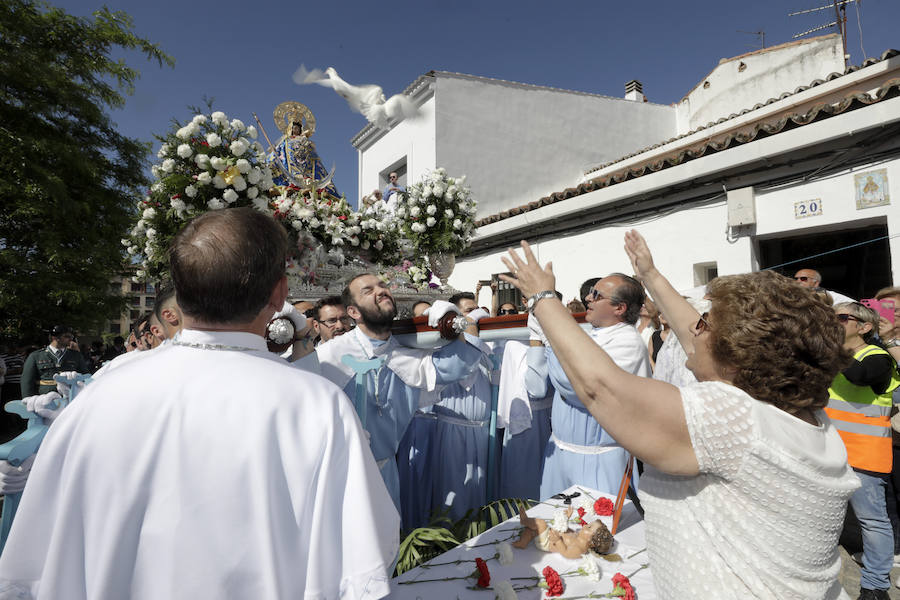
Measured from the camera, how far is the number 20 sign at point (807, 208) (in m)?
5.95

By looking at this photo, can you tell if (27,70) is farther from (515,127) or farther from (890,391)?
(890,391)

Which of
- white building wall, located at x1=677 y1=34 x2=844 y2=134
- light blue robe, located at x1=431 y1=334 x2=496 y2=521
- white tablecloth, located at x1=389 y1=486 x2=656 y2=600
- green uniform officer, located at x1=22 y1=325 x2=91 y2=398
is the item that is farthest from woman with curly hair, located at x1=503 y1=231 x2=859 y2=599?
white building wall, located at x1=677 y1=34 x2=844 y2=134

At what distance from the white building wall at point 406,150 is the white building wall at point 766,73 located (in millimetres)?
7390

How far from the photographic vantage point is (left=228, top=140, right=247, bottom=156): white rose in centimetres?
321

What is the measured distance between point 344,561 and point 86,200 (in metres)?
10.4

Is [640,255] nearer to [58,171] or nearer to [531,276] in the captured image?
[531,276]

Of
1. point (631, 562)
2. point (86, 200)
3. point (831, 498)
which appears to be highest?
point (86, 200)

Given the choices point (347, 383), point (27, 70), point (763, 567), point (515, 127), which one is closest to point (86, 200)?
point (27, 70)

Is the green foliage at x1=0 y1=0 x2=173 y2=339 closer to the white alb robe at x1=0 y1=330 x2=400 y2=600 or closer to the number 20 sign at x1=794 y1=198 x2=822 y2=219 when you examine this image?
the white alb robe at x1=0 y1=330 x2=400 y2=600

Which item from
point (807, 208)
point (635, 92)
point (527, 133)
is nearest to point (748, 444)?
point (807, 208)

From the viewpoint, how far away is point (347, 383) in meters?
3.00

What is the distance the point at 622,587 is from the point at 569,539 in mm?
311

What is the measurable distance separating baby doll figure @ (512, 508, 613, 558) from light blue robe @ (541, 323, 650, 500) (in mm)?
1151

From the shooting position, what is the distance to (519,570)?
1819 mm
